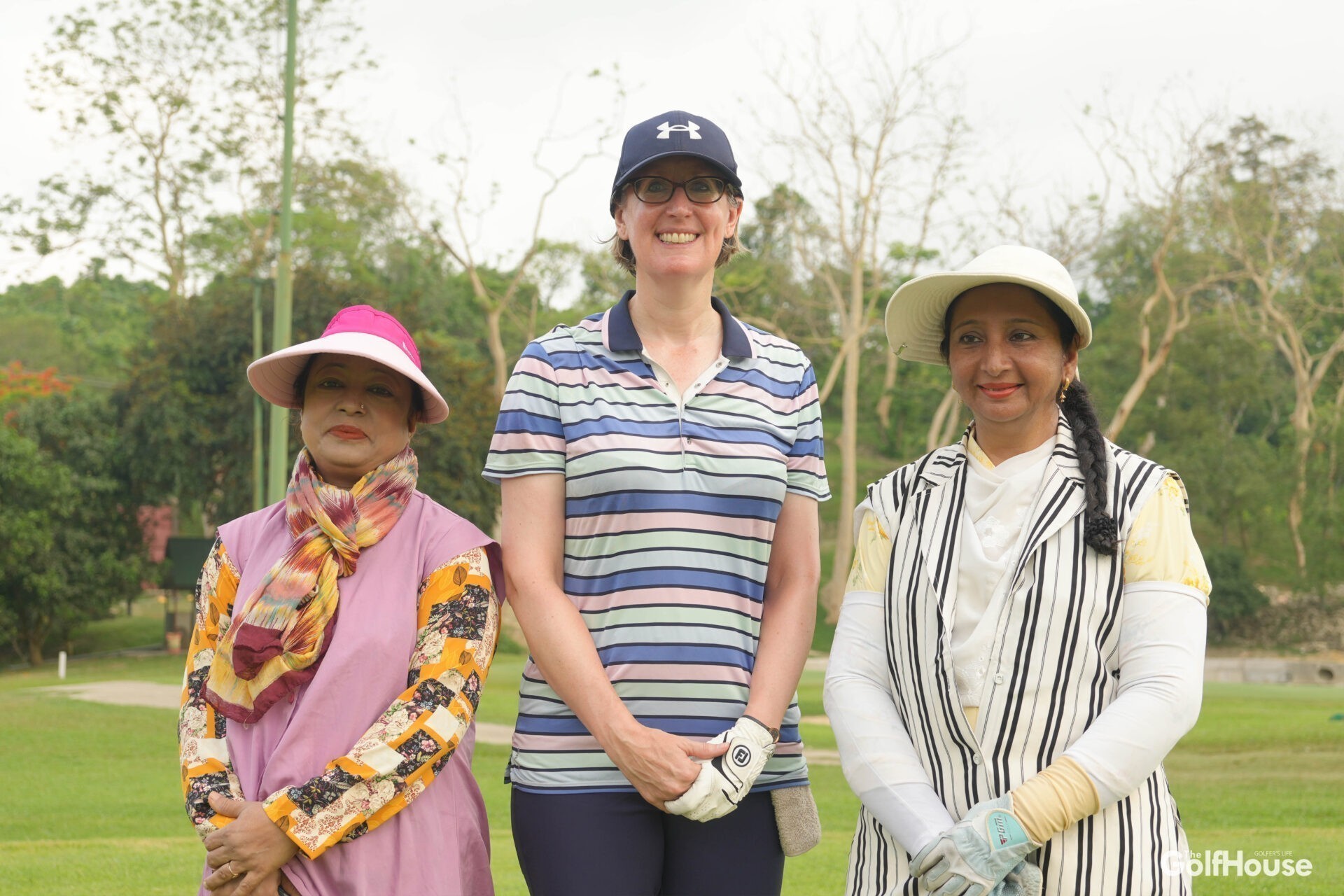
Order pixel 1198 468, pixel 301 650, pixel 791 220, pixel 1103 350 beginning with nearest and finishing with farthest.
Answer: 1. pixel 301 650
2. pixel 791 220
3. pixel 1198 468
4. pixel 1103 350

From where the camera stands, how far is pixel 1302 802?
10.5 meters

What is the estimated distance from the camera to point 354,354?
10.4 ft

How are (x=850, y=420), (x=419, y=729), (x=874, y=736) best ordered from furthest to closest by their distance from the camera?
(x=850, y=420), (x=419, y=729), (x=874, y=736)

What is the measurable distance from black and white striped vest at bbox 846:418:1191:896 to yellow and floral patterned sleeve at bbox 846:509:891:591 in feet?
0.41

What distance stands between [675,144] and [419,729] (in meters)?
1.40

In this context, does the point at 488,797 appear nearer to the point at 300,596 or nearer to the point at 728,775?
the point at 300,596

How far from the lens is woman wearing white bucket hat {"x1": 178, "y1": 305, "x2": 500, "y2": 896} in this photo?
294 centimetres

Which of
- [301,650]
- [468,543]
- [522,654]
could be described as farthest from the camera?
[522,654]

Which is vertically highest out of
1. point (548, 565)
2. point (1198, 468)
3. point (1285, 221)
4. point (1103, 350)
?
point (1285, 221)

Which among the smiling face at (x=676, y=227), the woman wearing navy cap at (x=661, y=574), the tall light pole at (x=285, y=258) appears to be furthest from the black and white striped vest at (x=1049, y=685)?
the tall light pole at (x=285, y=258)

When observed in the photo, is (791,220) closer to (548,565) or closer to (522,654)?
(522,654)

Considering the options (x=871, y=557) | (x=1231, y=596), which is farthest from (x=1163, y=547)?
(x=1231, y=596)

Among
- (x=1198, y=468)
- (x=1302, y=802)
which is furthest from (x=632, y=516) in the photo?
(x=1198, y=468)

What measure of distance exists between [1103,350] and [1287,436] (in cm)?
615
